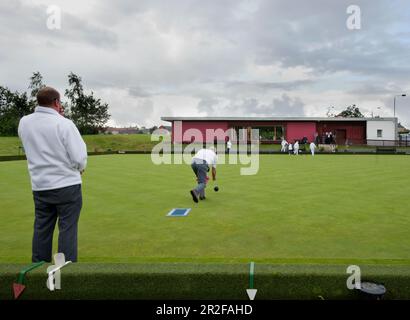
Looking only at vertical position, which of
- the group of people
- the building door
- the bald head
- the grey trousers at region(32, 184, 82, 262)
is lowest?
the grey trousers at region(32, 184, 82, 262)

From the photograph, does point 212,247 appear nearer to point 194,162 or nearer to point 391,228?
point 391,228

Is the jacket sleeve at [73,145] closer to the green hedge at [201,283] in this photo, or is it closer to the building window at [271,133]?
the green hedge at [201,283]

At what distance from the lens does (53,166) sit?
13.0ft

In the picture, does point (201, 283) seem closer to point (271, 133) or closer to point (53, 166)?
point (53, 166)

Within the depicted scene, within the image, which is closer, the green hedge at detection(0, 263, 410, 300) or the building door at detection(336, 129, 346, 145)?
the green hedge at detection(0, 263, 410, 300)

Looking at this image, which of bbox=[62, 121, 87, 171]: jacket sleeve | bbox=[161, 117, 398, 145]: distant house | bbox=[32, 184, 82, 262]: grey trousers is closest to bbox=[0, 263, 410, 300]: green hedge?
bbox=[32, 184, 82, 262]: grey trousers

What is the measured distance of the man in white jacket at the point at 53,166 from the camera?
154 inches

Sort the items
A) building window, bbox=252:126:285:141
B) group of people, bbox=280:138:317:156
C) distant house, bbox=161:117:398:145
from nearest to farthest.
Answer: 1. group of people, bbox=280:138:317:156
2. distant house, bbox=161:117:398:145
3. building window, bbox=252:126:285:141

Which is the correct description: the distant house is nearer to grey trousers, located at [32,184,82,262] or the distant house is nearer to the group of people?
the group of people

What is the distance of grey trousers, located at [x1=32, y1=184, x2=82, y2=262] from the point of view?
4.02 meters

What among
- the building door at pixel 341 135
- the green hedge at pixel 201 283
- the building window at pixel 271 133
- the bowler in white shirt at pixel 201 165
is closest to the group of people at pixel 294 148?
the building window at pixel 271 133

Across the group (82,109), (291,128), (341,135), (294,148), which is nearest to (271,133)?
(291,128)

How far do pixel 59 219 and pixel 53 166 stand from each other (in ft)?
1.89

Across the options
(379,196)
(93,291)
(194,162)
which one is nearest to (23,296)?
(93,291)
